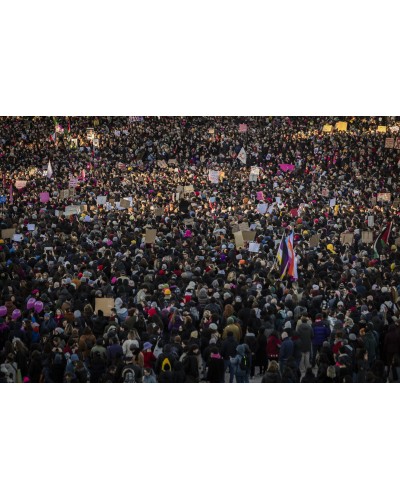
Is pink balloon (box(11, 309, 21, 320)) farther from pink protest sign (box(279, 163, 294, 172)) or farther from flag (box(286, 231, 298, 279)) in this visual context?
pink protest sign (box(279, 163, 294, 172))

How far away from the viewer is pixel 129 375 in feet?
42.4

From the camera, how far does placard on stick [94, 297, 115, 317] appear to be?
52.8 ft

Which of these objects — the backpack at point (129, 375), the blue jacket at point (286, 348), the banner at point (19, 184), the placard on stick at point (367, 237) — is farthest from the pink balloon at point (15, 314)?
the banner at point (19, 184)

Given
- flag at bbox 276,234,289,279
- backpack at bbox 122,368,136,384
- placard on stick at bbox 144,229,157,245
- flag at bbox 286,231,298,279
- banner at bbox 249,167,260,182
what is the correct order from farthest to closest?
banner at bbox 249,167,260,182
placard on stick at bbox 144,229,157,245
flag at bbox 276,234,289,279
flag at bbox 286,231,298,279
backpack at bbox 122,368,136,384

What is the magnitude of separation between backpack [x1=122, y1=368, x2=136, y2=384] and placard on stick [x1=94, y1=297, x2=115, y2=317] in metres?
3.15


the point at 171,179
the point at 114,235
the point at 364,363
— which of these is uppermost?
the point at 171,179

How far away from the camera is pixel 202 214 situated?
26.1m

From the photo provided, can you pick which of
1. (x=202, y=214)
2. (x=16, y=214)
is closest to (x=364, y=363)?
(x=202, y=214)

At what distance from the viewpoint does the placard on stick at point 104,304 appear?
16094 mm

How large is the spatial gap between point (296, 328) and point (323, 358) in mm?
1610

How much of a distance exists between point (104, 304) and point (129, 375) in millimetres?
3416

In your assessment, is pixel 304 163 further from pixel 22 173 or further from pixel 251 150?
pixel 22 173

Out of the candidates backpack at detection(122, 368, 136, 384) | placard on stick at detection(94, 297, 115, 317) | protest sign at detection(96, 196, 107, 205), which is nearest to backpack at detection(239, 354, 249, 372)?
backpack at detection(122, 368, 136, 384)

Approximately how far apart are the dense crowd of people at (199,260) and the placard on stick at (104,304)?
15 centimetres
